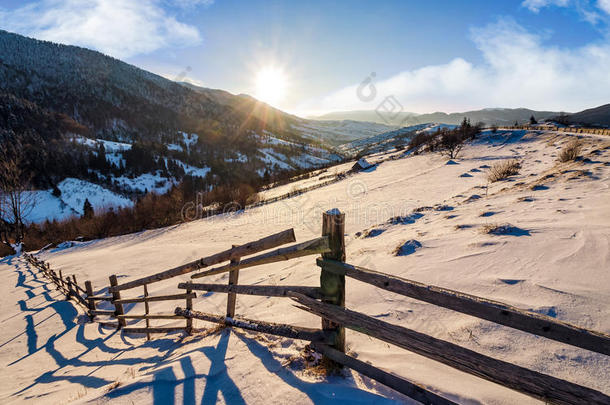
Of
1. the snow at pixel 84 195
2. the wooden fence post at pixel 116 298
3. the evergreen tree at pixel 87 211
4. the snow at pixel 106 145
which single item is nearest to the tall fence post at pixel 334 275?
the wooden fence post at pixel 116 298

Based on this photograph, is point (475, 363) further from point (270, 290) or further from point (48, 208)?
point (48, 208)

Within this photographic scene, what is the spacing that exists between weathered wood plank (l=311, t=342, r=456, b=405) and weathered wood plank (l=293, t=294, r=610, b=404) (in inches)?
12.5

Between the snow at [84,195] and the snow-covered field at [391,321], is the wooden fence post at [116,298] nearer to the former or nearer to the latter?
the snow-covered field at [391,321]

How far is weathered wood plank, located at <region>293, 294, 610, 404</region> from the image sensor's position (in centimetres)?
166

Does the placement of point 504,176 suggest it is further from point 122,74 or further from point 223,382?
point 122,74

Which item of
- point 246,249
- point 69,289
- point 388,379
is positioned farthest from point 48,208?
point 388,379

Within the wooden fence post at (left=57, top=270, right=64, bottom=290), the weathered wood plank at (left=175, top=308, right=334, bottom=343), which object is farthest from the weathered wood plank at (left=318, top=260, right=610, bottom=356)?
the wooden fence post at (left=57, top=270, right=64, bottom=290)

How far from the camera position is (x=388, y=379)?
2.39m

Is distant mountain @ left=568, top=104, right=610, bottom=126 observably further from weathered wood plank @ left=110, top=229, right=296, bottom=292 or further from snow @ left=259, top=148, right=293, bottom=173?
snow @ left=259, top=148, right=293, bottom=173

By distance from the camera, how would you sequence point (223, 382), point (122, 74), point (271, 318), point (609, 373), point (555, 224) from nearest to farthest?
point (609, 373) < point (223, 382) < point (271, 318) < point (555, 224) < point (122, 74)

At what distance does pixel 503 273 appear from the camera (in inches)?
172

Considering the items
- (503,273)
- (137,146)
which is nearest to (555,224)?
(503,273)

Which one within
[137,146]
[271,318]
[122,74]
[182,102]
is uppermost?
[122,74]

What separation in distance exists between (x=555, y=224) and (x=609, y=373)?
4.58 m
